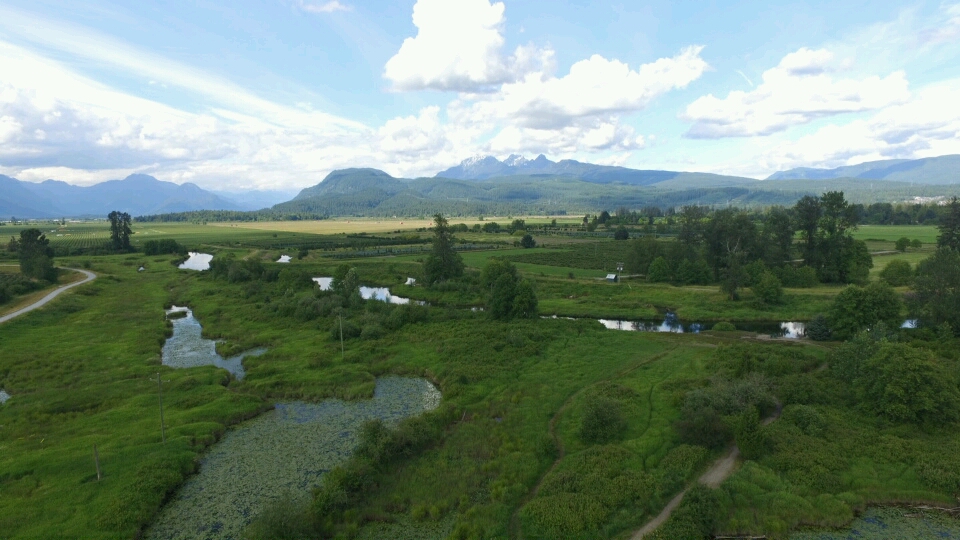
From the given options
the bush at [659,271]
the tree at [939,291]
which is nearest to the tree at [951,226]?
the tree at [939,291]

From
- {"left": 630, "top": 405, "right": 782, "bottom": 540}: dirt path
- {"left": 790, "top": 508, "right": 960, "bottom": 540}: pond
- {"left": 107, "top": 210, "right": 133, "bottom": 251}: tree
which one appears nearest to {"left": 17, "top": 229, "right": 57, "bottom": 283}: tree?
{"left": 107, "top": 210, "right": 133, "bottom": 251}: tree

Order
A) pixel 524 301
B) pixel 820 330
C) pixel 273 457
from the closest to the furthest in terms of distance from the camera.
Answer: pixel 273 457 < pixel 820 330 < pixel 524 301

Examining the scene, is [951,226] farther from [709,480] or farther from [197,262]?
[197,262]

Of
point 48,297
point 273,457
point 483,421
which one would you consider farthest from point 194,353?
point 48,297

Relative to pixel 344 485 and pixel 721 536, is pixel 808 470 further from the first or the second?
pixel 344 485

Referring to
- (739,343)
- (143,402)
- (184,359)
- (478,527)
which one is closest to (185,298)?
(184,359)

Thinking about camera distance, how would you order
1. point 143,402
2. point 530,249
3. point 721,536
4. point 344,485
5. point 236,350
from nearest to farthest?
point 721,536 < point 344,485 < point 143,402 < point 236,350 < point 530,249
